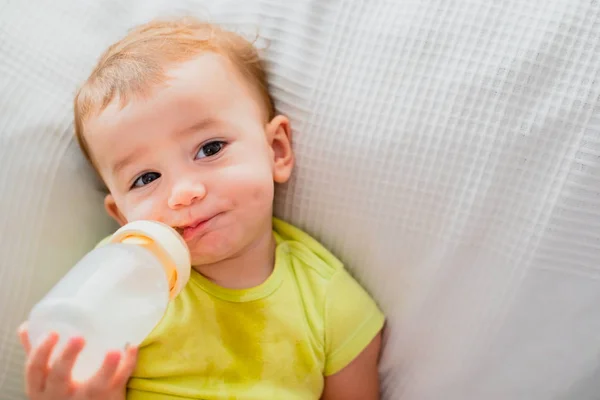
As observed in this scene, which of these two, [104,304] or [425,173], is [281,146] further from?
[104,304]

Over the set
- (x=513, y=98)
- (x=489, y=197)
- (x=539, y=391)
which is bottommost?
(x=539, y=391)

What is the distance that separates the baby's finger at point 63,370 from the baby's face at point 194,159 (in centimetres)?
22

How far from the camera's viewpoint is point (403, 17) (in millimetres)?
974

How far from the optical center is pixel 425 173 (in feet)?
3.12

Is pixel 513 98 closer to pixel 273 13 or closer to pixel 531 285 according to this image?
pixel 531 285

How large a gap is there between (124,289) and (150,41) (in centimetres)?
35

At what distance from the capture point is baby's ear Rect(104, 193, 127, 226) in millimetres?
1014

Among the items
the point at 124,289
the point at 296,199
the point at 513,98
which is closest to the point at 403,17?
the point at 513,98

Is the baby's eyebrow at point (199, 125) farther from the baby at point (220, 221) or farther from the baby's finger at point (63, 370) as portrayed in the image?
the baby's finger at point (63, 370)

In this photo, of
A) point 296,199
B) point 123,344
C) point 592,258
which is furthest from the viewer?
point 296,199

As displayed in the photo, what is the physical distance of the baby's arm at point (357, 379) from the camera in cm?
102

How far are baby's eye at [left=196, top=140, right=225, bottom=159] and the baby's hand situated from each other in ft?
0.89

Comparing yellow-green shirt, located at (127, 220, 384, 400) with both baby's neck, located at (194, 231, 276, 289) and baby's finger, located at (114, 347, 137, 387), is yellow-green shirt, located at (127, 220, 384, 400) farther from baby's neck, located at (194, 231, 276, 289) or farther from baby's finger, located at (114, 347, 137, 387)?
baby's finger, located at (114, 347, 137, 387)

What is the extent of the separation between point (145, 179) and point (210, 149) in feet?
0.31
